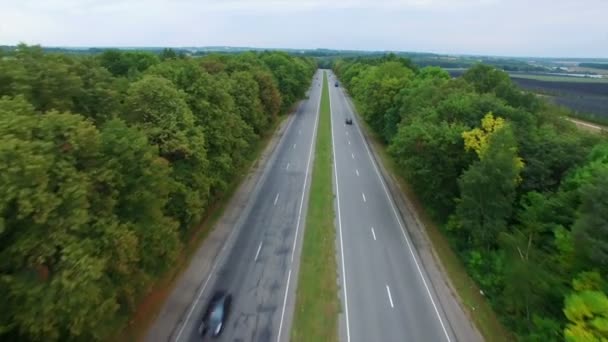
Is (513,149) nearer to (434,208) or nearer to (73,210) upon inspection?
(434,208)

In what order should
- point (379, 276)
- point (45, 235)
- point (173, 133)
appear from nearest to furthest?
point (45, 235), point (173, 133), point (379, 276)

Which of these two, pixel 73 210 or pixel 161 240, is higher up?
pixel 73 210

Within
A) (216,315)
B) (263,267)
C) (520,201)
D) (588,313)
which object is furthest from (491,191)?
(216,315)

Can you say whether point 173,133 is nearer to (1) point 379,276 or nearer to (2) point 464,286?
(1) point 379,276

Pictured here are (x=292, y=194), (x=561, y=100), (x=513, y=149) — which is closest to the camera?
(x=513, y=149)

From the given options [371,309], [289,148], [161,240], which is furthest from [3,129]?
[289,148]

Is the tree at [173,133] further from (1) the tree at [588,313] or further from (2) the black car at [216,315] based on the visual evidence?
(1) the tree at [588,313]

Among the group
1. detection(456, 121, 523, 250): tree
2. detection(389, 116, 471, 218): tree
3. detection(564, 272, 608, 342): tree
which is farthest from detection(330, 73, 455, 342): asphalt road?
detection(564, 272, 608, 342): tree
